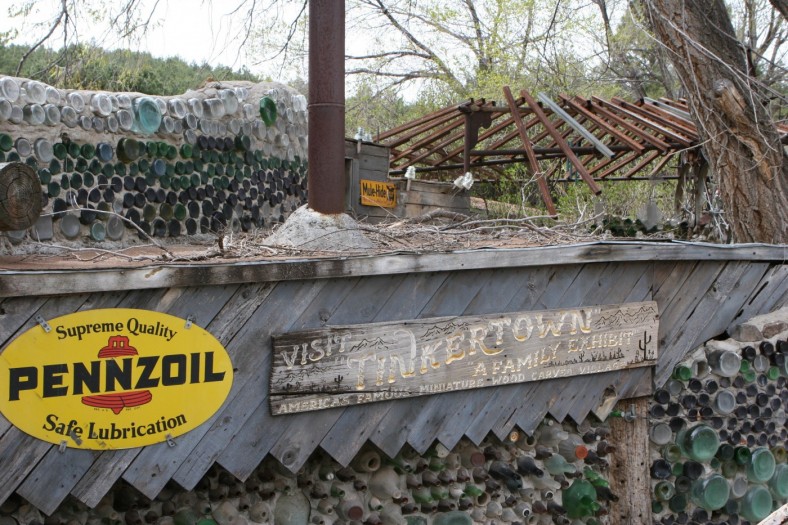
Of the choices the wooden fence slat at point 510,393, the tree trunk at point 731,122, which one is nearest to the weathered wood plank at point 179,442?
the wooden fence slat at point 510,393

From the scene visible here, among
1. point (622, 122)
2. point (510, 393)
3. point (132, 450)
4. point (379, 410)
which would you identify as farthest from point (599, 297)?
point (622, 122)

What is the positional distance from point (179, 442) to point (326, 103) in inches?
84.6

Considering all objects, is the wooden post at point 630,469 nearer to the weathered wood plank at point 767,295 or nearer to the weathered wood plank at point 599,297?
the weathered wood plank at point 599,297

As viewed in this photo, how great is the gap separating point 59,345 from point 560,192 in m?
13.1

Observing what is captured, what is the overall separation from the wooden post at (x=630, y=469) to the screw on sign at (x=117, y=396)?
3080 millimetres

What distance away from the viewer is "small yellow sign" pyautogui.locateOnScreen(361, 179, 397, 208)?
929 centimetres

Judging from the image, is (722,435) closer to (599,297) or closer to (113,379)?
(599,297)

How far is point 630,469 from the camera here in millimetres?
4996

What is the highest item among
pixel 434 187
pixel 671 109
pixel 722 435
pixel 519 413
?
pixel 671 109

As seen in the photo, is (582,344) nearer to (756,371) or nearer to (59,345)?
(756,371)

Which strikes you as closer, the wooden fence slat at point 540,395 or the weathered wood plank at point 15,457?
the weathered wood plank at point 15,457

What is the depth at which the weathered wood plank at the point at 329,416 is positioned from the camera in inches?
149

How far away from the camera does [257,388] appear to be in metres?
3.70

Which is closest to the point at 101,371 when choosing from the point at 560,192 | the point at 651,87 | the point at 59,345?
the point at 59,345
